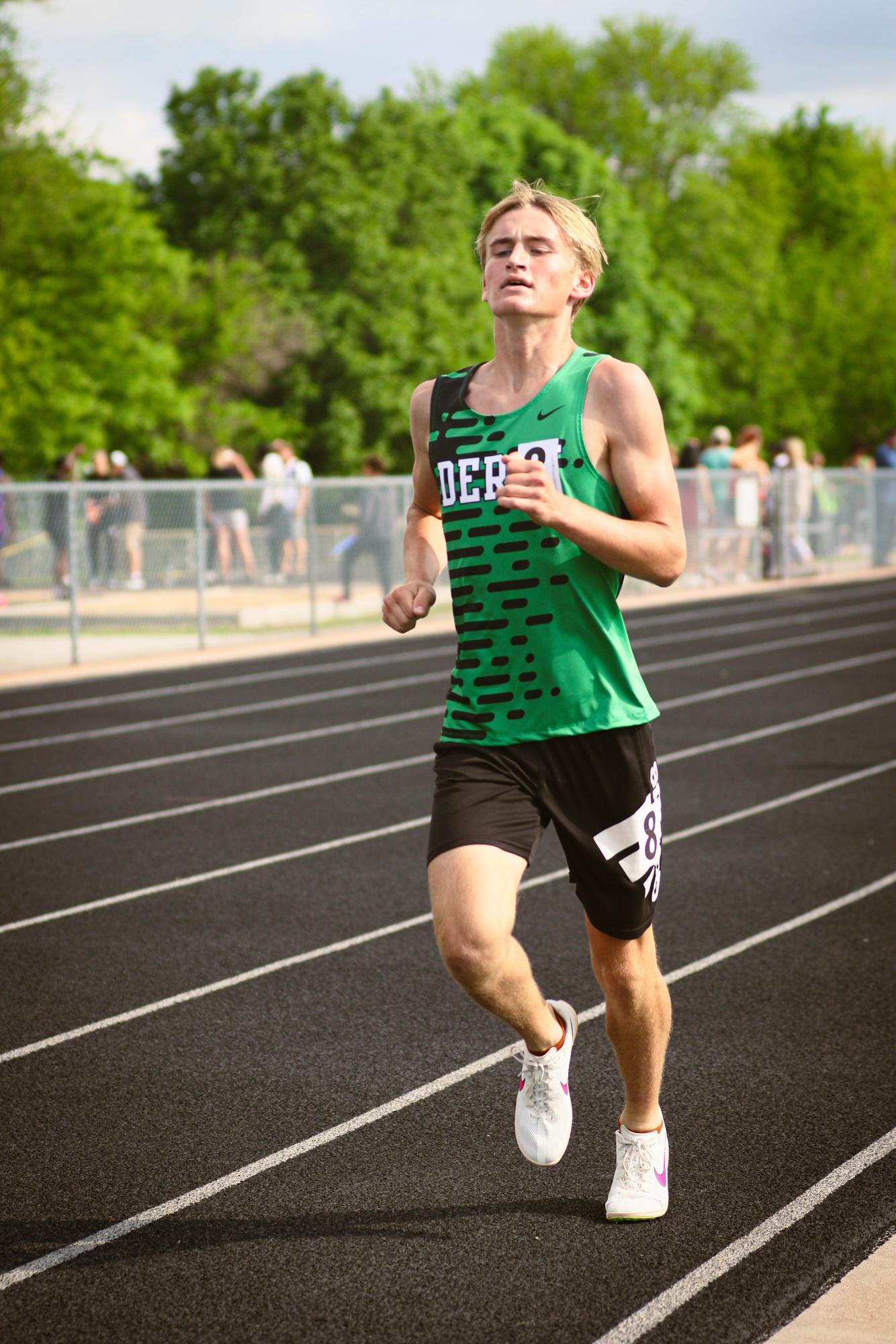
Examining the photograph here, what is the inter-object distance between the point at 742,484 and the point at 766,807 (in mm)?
15727

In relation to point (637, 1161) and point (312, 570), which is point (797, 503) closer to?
point (312, 570)

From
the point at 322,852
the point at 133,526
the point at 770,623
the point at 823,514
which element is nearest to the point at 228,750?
the point at 322,852

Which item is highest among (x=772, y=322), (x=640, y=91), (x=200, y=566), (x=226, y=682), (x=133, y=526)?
(x=640, y=91)

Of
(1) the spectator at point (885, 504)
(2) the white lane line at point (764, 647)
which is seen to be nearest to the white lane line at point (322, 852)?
(2) the white lane line at point (764, 647)

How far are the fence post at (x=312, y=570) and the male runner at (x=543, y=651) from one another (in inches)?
611

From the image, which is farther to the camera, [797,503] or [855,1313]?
[797,503]

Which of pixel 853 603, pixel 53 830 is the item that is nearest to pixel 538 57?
pixel 853 603

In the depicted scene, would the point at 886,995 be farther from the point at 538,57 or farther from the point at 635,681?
the point at 538,57

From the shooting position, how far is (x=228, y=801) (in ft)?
30.6

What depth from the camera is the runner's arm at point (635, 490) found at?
3396 mm

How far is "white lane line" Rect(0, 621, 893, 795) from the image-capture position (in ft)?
33.9

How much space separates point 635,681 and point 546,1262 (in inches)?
46.9

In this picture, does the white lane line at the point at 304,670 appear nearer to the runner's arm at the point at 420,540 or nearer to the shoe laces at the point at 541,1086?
the runner's arm at the point at 420,540

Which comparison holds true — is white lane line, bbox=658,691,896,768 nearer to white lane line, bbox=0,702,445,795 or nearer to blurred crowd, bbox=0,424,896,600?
white lane line, bbox=0,702,445,795
